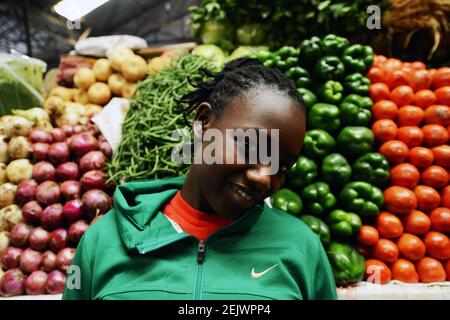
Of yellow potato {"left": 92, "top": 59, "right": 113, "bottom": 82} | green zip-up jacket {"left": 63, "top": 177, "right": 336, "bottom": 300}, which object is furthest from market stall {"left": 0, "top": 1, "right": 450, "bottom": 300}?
yellow potato {"left": 92, "top": 59, "right": 113, "bottom": 82}

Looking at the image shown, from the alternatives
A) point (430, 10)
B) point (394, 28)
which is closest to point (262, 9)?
point (394, 28)

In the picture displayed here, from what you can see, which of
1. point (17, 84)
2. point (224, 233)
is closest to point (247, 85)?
point (224, 233)

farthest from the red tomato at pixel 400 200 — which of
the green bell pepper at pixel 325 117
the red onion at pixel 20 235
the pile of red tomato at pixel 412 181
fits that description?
the red onion at pixel 20 235

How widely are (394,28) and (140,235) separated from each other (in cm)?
305

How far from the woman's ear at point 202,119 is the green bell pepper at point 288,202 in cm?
105

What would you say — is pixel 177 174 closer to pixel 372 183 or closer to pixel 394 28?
pixel 372 183

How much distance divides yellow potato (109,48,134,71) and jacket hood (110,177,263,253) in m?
2.52

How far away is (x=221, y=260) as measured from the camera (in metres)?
1.06

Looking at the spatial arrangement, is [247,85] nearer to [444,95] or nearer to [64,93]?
[444,95]

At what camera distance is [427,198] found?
2.04 meters

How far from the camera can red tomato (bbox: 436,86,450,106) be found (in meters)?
2.22

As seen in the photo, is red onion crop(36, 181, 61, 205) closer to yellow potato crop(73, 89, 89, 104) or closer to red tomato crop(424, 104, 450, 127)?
yellow potato crop(73, 89, 89, 104)

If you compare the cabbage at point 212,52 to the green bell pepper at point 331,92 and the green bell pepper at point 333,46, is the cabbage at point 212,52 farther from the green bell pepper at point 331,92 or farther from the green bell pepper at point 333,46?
the green bell pepper at point 331,92

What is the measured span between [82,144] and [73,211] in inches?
20.0
